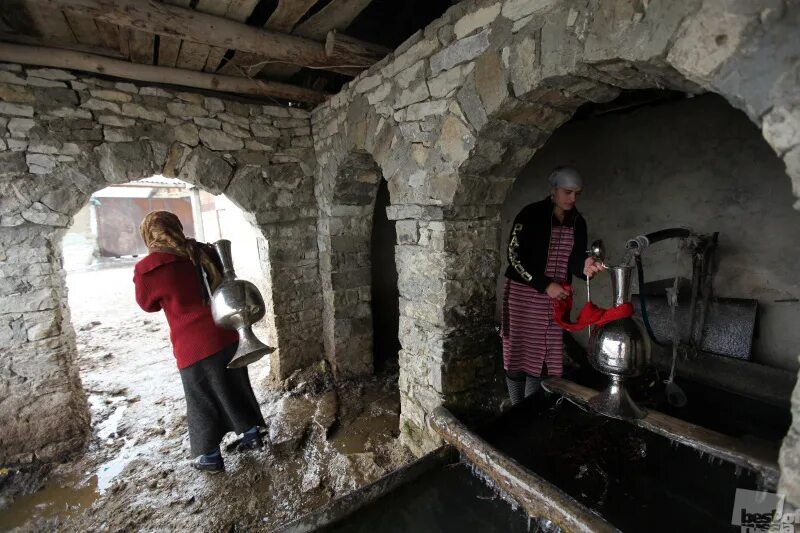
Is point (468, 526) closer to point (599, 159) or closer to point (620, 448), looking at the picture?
point (620, 448)

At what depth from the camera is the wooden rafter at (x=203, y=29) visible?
2.08 m

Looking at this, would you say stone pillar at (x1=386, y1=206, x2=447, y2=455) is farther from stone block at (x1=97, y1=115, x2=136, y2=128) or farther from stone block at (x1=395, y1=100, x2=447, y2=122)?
stone block at (x1=97, y1=115, x2=136, y2=128)

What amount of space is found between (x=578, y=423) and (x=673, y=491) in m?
0.54

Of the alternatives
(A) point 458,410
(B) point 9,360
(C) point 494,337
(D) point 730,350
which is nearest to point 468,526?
(A) point 458,410

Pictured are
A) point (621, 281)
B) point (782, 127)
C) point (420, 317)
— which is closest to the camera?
point (782, 127)

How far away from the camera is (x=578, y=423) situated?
228cm

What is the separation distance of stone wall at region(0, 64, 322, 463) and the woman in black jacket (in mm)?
2535

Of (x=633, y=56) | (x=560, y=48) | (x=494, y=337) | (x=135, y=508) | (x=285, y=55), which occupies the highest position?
(x=285, y=55)

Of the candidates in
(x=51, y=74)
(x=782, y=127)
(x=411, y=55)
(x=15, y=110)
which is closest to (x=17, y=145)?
(x=15, y=110)

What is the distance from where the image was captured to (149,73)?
293 centimetres

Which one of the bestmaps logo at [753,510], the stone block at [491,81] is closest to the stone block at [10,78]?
the stone block at [491,81]

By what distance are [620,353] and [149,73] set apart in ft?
12.0

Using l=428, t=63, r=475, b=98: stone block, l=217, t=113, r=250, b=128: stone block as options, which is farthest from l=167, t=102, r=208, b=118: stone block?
l=428, t=63, r=475, b=98: stone block

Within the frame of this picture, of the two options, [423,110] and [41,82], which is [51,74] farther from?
[423,110]
